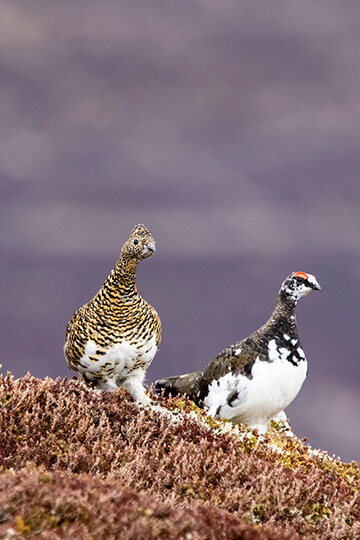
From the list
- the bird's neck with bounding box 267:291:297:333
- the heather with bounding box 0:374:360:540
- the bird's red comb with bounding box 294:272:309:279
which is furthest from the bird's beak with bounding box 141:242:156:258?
the bird's red comb with bounding box 294:272:309:279

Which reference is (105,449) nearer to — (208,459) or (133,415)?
(208,459)

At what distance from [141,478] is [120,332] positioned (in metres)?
3.19

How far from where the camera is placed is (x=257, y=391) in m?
8.55

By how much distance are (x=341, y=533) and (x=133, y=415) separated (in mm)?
2965

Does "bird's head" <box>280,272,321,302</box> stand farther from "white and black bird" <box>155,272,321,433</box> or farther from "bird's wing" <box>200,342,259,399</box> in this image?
"bird's wing" <box>200,342,259,399</box>

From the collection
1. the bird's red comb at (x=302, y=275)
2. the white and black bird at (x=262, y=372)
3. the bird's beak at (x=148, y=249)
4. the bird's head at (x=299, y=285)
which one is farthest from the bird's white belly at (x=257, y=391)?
the bird's beak at (x=148, y=249)

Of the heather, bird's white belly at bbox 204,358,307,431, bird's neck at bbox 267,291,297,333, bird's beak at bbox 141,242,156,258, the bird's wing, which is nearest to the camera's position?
the heather

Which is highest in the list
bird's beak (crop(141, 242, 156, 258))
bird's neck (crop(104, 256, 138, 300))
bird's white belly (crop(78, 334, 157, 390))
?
bird's beak (crop(141, 242, 156, 258))

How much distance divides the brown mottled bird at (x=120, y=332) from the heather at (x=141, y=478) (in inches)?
→ 13.7

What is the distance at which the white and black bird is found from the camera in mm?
8625

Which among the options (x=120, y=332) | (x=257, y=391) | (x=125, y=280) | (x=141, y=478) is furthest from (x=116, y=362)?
(x=141, y=478)

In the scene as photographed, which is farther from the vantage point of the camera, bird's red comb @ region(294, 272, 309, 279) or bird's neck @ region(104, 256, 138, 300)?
bird's red comb @ region(294, 272, 309, 279)

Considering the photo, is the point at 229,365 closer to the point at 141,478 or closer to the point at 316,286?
the point at 316,286

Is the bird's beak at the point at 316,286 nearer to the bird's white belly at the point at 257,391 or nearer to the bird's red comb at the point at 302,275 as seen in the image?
the bird's red comb at the point at 302,275
